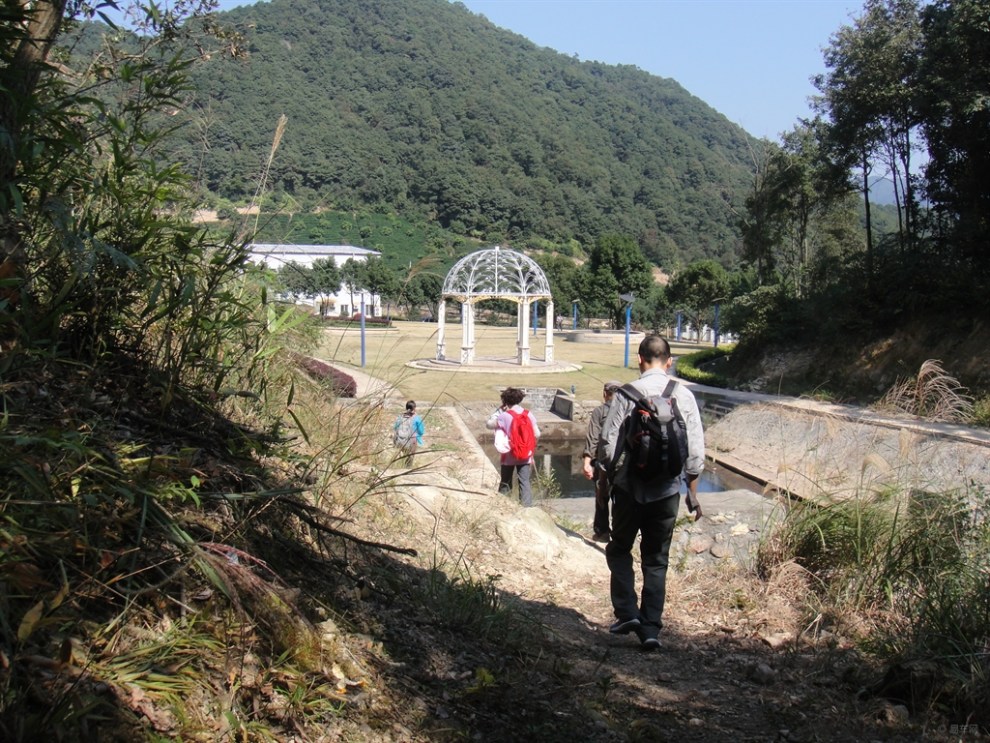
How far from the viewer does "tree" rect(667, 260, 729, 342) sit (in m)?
47.2

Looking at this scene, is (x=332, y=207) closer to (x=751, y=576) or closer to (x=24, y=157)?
(x=24, y=157)

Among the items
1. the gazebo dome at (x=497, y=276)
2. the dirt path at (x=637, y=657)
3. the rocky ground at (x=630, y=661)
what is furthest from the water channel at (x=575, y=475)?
the gazebo dome at (x=497, y=276)

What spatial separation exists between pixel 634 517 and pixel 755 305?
2229cm

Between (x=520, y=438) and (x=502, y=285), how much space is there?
985 inches

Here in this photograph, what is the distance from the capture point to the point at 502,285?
1297 inches

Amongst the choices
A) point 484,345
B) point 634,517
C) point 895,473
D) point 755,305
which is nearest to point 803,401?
point 755,305

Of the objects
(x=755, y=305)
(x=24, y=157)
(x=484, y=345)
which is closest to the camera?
(x=24, y=157)

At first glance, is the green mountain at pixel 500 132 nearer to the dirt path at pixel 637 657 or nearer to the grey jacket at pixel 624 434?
the dirt path at pixel 637 657

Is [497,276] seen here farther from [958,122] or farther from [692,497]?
[692,497]

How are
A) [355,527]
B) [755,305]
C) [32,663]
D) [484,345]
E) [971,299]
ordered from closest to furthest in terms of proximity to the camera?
[32,663]
[355,527]
[971,299]
[755,305]
[484,345]

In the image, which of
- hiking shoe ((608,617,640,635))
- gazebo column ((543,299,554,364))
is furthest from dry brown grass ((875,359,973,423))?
gazebo column ((543,299,554,364))

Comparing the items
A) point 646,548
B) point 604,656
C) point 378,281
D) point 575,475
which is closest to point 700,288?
point 378,281

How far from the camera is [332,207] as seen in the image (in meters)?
4.97

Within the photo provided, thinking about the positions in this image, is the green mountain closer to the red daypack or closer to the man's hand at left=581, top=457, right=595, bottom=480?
the red daypack
